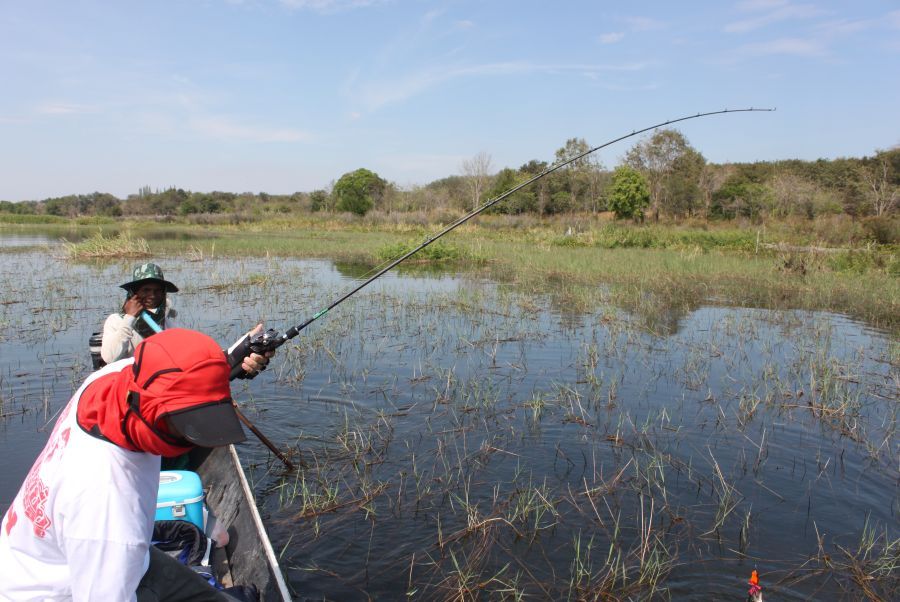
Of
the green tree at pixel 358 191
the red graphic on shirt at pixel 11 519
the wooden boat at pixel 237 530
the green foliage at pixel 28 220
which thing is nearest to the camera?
the red graphic on shirt at pixel 11 519

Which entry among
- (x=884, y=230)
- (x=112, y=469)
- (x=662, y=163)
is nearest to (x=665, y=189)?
(x=662, y=163)

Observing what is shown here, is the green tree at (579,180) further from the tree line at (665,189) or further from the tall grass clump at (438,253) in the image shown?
the tall grass clump at (438,253)

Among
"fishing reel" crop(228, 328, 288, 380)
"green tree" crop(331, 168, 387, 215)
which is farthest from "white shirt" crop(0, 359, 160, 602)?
"green tree" crop(331, 168, 387, 215)

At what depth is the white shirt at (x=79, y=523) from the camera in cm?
164

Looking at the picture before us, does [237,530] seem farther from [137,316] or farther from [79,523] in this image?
[79,523]

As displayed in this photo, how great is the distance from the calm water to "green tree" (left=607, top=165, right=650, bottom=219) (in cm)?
2569

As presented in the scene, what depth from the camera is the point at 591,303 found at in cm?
1235

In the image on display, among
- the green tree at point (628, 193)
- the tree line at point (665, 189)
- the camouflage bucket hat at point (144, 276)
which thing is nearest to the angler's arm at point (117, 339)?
the camouflage bucket hat at point (144, 276)

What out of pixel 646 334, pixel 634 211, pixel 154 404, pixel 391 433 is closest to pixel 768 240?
pixel 634 211

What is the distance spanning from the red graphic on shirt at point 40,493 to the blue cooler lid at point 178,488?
159 cm

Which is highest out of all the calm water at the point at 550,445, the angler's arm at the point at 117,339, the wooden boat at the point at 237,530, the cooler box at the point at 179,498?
the angler's arm at the point at 117,339

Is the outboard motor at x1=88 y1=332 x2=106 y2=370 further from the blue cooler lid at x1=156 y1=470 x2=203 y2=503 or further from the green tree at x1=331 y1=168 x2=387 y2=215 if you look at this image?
the green tree at x1=331 y1=168 x2=387 y2=215

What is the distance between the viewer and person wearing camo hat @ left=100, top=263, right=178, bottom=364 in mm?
4406

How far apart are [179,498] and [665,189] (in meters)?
37.7
